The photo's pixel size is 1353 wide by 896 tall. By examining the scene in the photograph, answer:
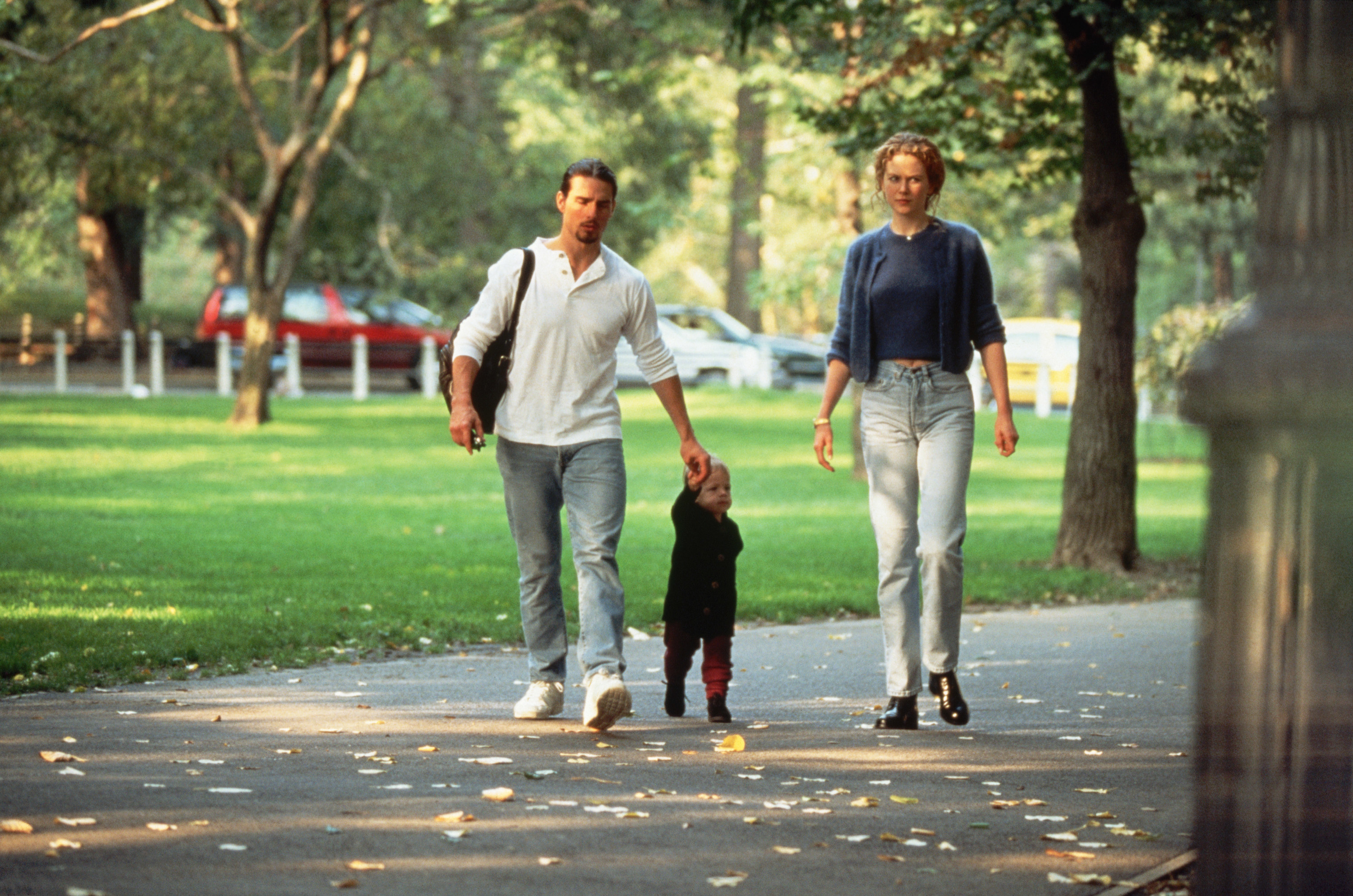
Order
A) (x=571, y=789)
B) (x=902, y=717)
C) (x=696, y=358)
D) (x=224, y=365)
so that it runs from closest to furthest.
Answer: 1. (x=571, y=789)
2. (x=902, y=717)
3. (x=224, y=365)
4. (x=696, y=358)

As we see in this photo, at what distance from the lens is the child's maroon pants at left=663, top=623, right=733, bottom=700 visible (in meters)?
6.23

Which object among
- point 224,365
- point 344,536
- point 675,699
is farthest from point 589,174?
point 224,365

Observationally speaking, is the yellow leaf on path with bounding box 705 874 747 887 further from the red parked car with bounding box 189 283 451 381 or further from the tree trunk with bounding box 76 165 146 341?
the tree trunk with bounding box 76 165 146 341

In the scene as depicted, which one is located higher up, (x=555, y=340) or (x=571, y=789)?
(x=555, y=340)

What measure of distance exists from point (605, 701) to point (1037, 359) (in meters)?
27.5

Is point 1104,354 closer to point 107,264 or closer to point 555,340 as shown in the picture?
point 555,340

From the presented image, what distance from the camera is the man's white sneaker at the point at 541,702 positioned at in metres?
6.13

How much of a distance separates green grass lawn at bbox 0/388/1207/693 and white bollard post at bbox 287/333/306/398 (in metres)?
5.04

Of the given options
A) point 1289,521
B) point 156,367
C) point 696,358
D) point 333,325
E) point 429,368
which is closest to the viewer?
point 1289,521

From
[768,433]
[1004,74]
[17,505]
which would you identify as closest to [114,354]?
[768,433]

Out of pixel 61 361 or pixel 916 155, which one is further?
pixel 61 361

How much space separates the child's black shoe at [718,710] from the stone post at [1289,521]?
3.41 metres

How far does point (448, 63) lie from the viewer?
124 ft

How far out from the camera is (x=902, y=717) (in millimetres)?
6180
